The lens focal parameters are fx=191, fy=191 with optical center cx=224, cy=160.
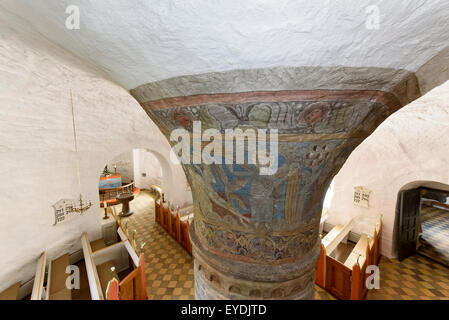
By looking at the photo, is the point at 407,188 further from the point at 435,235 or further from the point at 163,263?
the point at 163,263

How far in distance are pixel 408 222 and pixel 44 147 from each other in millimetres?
9890

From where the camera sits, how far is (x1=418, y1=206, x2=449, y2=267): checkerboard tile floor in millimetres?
5870

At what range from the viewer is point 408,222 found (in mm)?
5738

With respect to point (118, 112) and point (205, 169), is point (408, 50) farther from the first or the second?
point (118, 112)

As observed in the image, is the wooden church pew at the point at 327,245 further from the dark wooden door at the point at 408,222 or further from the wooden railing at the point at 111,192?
the wooden railing at the point at 111,192

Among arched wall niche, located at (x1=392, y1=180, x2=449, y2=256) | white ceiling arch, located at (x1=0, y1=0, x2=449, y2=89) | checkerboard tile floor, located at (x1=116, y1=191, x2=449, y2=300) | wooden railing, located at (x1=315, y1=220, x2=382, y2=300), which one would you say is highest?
white ceiling arch, located at (x1=0, y1=0, x2=449, y2=89)

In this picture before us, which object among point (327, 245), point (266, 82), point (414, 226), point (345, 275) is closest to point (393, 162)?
point (414, 226)

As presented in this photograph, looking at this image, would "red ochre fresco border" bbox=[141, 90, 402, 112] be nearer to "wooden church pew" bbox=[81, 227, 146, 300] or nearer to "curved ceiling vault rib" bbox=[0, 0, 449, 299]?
"curved ceiling vault rib" bbox=[0, 0, 449, 299]

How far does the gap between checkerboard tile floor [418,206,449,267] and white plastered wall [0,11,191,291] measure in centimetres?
977

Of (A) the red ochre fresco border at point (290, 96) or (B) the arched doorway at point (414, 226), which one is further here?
(B) the arched doorway at point (414, 226)

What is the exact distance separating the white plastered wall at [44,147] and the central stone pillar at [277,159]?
2.52 meters

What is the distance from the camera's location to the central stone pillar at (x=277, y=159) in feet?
3.22

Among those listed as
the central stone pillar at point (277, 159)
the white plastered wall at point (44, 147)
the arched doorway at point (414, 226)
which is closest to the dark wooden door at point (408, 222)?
the arched doorway at point (414, 226)

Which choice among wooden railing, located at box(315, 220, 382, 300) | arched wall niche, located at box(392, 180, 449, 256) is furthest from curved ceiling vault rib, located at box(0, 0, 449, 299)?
arched wall niche, located at box(392, 180, 449, 256)
